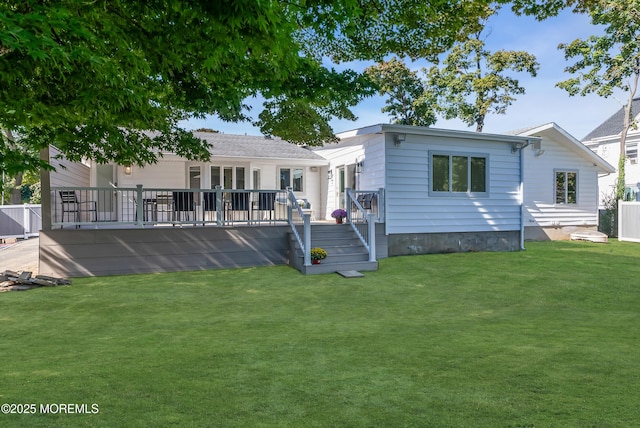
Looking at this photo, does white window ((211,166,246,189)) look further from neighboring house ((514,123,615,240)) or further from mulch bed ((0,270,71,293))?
neighboring house ((514,123,615,240))

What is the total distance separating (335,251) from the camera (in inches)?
409

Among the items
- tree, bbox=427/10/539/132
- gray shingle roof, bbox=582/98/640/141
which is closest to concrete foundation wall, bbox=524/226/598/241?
tree, bbox=427/10/539/132

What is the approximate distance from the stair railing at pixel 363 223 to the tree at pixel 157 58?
3529mm

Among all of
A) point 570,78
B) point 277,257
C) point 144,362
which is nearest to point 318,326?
point 144,362

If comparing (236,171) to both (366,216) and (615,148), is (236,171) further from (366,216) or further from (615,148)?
(615,148)

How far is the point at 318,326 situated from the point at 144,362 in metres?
2.29

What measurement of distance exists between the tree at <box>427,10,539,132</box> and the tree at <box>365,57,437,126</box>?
1553 mm

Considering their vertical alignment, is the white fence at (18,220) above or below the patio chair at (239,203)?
below

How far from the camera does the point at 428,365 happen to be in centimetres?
380

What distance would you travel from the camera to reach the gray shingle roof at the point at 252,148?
16.2 metres

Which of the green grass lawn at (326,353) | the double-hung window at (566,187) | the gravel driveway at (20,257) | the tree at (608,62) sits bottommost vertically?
the green grass lawn at (326,353)

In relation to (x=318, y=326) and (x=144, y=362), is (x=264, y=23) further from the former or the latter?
(x=318, y=326)

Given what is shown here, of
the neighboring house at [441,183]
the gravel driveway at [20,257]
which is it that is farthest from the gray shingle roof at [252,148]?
the gravel driveway at [20,257]

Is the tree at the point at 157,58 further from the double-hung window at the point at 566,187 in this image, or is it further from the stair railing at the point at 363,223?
the double-hung window at the point at 566,187
